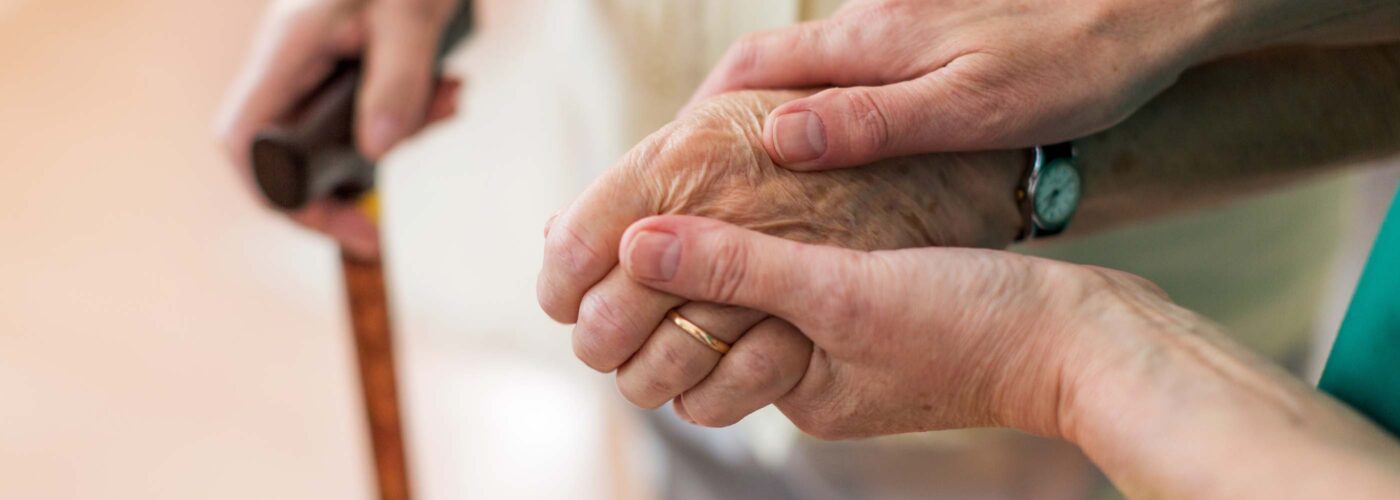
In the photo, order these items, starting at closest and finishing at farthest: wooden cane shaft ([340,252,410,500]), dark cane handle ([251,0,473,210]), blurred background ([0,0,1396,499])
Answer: dark cane handle ([251,0,473,210]), wooden cane shaft ([340,252,410,500]), blurred background ([0,0,1396,499])

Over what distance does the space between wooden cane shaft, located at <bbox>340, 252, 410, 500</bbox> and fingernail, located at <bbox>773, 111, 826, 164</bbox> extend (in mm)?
706

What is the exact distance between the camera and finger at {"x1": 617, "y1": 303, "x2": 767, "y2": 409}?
556mm

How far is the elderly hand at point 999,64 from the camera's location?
55cm

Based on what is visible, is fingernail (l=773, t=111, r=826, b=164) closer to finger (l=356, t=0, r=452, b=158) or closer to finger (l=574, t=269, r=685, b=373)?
finger (l=574, t=269, r=685, b=373)

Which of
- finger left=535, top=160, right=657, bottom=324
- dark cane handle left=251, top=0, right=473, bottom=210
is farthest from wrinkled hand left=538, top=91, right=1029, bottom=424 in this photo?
dark cane handle left=251, top=0, right=473, bottom=210

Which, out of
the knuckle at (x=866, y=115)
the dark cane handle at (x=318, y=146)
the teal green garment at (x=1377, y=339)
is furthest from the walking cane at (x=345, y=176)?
the teal green garment at (x=1377, y=339)

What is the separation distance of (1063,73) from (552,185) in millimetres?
903

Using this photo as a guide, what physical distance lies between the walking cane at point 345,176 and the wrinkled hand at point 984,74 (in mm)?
434

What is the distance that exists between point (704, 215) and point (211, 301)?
3.97ft

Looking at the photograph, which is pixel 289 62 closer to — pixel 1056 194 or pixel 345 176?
pixel 345 176

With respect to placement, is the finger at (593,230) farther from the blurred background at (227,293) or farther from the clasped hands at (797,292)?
the blurred background at (227,293)

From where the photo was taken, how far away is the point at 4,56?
1282mm

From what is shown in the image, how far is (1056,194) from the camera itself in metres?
0.66

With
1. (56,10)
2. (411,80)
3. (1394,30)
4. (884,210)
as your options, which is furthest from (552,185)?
(1394,30)
